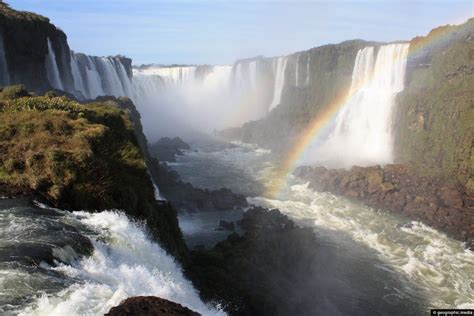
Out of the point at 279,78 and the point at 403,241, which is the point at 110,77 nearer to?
the point at 279,78

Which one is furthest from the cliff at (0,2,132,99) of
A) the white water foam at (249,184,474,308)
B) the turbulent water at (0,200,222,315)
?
the turbulent water at (0,200,222,315)

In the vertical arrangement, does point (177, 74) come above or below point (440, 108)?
above

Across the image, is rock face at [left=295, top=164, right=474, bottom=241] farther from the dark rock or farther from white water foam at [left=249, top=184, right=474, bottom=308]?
the dark rock

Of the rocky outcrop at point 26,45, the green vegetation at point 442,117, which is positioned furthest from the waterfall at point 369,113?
the rocky outcrop at point 26,45

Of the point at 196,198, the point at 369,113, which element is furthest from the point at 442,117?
the point at 196,198

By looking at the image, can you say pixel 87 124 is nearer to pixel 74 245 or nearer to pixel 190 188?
pixel 74 245

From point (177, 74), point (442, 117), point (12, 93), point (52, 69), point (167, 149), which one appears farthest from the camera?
point (177, 74)

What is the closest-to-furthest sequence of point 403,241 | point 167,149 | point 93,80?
point 403,241 < point 93,80 < point 167,149
